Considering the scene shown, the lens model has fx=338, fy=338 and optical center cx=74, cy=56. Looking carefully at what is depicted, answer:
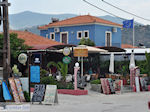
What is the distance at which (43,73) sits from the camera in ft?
72.6

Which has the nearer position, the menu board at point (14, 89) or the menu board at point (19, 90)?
the menu board at point (14, 89)

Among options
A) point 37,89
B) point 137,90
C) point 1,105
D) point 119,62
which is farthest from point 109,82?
point 119,62

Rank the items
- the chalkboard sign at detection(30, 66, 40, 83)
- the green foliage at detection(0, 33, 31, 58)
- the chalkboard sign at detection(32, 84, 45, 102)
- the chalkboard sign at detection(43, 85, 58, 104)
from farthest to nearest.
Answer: the green foliage at detection(0, 33, 31, 58) < the chalkboard sign at detection(30, 66, 40, 83) < the chalkboard sign at detection(32, 84, 45, 102) < the chalkboard sign at detection(43, 85, 58, 104)

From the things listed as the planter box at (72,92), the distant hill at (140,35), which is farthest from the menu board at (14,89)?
the distant hill at (140,35)

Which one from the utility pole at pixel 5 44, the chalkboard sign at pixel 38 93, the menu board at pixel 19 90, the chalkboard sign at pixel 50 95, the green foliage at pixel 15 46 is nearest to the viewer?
the menu board at pixel 19 90

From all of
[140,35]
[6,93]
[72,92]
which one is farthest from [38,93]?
[140,35]

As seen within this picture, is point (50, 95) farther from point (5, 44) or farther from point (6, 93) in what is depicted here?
point (5, 44)

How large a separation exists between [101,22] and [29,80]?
33.0 metres

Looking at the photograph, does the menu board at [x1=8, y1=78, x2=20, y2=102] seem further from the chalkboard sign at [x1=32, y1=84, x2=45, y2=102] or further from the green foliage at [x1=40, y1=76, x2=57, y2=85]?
the green foliage at [x1=40, y1=76, x2=57, y2=85]

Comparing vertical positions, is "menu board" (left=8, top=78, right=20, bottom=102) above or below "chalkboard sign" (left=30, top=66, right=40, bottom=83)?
below

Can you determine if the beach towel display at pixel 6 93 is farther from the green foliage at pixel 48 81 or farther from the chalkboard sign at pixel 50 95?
the green foliage at pixel 48 81

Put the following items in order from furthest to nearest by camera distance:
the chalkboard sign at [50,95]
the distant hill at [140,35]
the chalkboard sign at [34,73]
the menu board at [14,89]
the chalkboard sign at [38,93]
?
1. the distant hill at [140,35]
2. the chalkboard sign at [34,73]
3. the chalkboard sign at [38,93]
4. the chalkboard sign at [50,95]
5. the menu board at [14,89]

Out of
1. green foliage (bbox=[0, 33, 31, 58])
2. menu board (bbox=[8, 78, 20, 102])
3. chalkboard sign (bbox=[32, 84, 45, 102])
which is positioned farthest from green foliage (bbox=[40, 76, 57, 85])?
menu board (bbox=[8, 78, 20, 102])

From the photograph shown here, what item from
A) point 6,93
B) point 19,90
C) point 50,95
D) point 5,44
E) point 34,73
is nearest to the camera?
point 6,93
